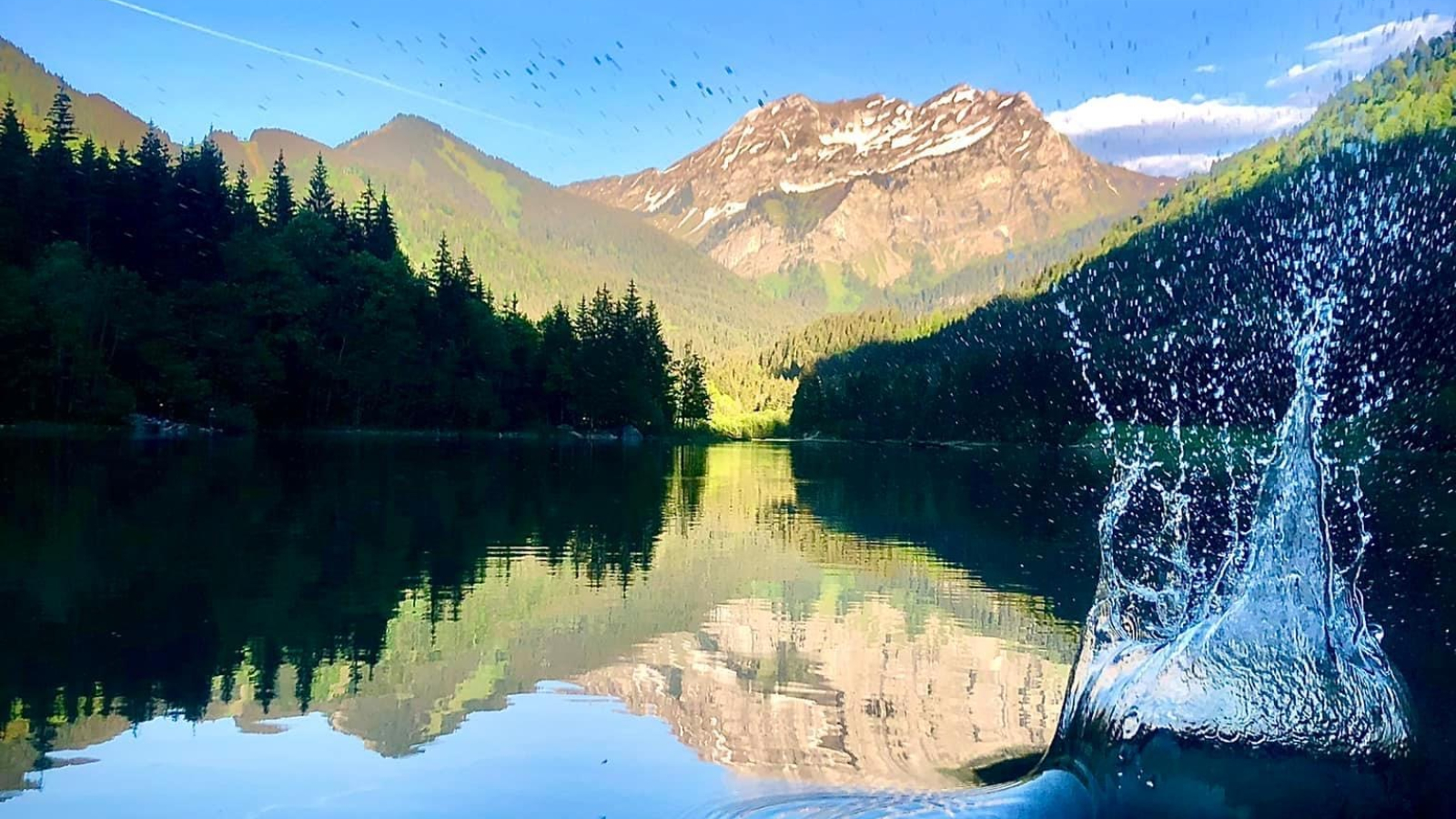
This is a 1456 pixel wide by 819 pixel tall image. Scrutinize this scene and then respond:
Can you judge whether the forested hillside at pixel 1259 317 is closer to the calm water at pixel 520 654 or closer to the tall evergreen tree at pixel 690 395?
the calm water at pixel 520 654

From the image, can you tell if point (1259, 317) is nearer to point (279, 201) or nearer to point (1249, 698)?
point (279, 201)

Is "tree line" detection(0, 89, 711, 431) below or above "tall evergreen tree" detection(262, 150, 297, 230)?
below

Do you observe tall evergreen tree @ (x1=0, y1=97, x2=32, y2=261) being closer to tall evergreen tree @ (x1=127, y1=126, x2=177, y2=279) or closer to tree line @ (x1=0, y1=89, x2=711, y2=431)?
tree line @ (x1=0, y1=89, x2=711, y2=431)

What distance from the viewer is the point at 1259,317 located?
131 m

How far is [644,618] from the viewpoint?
16.4 meters

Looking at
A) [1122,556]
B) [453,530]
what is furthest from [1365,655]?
[453,530]

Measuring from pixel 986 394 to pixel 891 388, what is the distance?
42.6 metres

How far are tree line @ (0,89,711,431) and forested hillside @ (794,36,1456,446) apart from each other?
4892cm

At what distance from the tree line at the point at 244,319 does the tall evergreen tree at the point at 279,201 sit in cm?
29

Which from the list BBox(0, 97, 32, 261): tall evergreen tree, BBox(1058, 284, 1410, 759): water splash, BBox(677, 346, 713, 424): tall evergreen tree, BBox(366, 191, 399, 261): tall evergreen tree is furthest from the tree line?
BBox(1058, 284, 1410, 759): water splash

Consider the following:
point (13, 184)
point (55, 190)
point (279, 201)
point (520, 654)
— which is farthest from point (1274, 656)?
point (279, 201)

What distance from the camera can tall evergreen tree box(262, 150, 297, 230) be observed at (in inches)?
4628

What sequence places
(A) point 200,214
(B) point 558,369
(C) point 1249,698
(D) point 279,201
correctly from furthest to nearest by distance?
1. (B) point 558,369
2. (D) point 279,201
3. (A) point 200,214
4. (C) point 1249,698

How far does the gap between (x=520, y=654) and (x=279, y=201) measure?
11991cm
